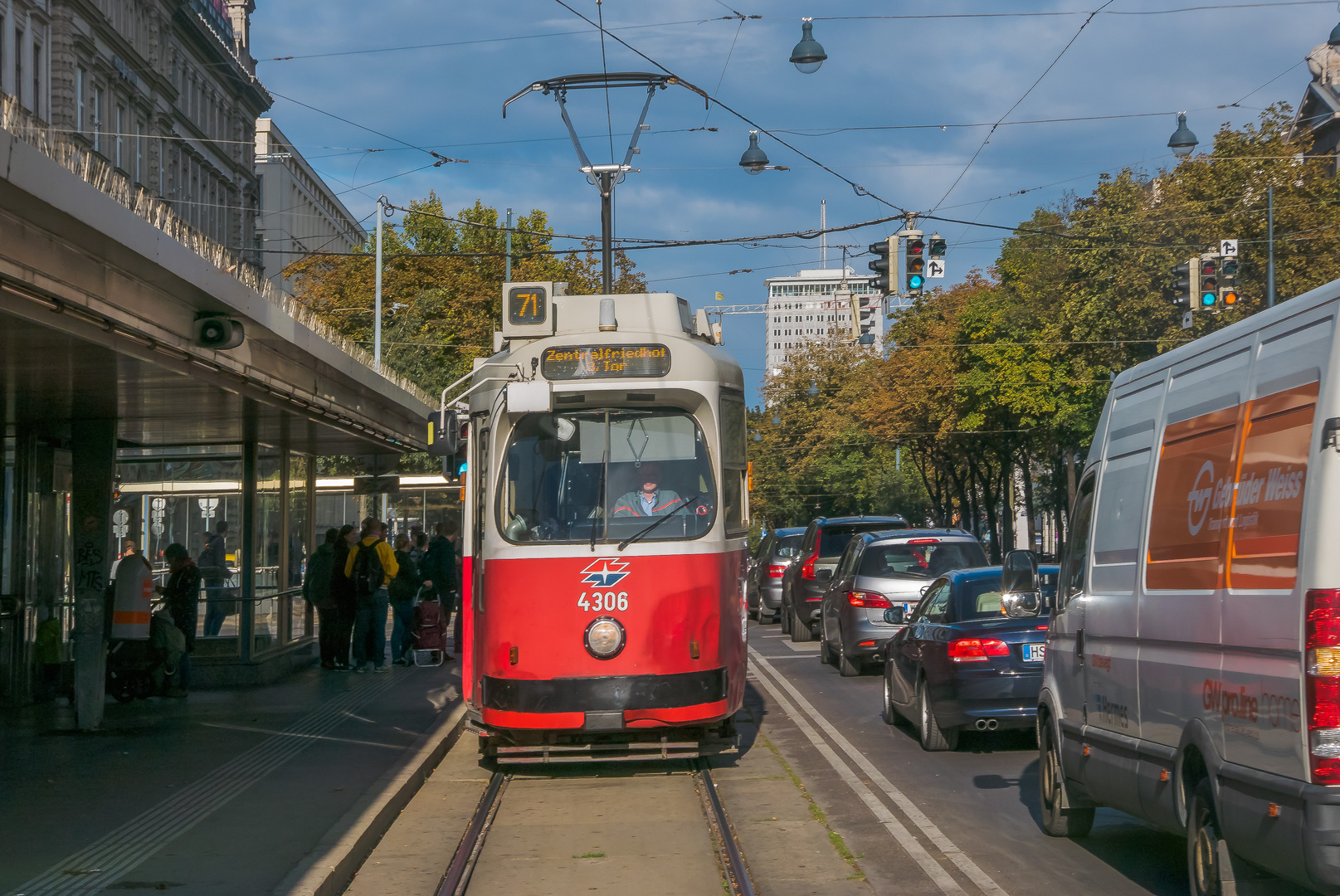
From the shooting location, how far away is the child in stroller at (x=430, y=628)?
20156mm

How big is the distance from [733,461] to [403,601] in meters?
10.2

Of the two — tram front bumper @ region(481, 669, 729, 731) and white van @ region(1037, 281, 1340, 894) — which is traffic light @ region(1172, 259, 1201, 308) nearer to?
tram front bumper @ region(481, 669, 729, 731)

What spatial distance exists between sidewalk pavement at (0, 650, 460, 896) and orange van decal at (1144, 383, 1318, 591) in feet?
14.1

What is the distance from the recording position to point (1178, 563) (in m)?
6.11

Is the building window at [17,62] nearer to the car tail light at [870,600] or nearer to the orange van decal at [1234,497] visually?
the car tail light at [870,600]

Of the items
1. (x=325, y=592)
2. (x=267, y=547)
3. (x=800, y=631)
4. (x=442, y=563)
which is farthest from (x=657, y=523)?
(x=800, y=631)

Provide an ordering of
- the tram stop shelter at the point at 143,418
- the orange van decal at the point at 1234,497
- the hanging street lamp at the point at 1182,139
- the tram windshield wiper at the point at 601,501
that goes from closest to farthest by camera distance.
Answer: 1. the orange van decal at the point at 1234,497
2. the tram stop shelter at the point at 143,418
3. the tram windshield wiper at the point at 601,501
4. the hanging street lamp at the point at 1182,139

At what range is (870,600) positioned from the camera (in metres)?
17.3

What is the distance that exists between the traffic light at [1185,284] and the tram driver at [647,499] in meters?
14.1

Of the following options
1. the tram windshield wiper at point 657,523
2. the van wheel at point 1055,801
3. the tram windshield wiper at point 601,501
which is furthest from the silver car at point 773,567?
the van wheel at point 1055,801

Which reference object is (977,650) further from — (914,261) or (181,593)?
(914,261)

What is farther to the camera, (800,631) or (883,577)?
(800,631)

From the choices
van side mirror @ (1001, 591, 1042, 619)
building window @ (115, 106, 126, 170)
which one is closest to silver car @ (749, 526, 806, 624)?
van side mirror @ (1001, 591, 1042, 619)

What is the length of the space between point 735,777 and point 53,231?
5849mm
